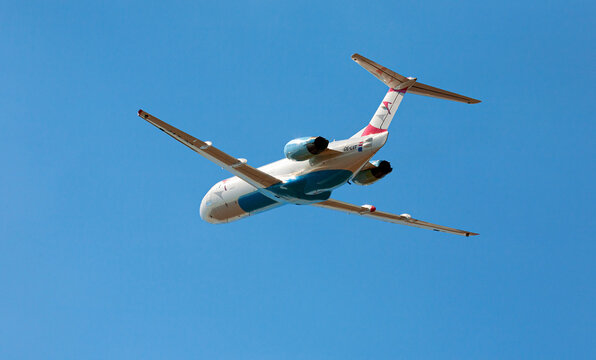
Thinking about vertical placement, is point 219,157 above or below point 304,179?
below

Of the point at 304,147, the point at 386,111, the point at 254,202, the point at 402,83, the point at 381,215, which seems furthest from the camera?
the point at 381,215

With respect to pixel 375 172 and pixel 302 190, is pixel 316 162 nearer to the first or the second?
pixel 302 190

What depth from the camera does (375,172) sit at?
3691 cm

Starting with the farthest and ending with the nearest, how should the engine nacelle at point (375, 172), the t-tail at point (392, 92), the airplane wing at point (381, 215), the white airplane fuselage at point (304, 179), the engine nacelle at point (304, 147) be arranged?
the airplane wing at point (381, 215), the engine nacelle at point (375, 172), the t-tail at point (392, 92), the white airplane fuselage at point (304, 179), the engine nacelle at point (304, 147)

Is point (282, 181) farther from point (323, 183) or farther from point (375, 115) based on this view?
point (375, 115)

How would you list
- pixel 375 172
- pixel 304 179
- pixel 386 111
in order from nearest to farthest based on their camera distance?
pixel 304 179 < pixel 386 111 < pixel 375 172

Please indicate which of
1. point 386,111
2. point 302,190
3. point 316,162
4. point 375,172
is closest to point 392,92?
point 386,111

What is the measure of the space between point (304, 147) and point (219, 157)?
3.99 meters

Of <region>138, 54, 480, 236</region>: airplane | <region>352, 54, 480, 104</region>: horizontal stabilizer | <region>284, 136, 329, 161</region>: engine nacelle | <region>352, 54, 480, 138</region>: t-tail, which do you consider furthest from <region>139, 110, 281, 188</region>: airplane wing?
<region>352, 54, 480, 104</region>: horizontal stabilizer

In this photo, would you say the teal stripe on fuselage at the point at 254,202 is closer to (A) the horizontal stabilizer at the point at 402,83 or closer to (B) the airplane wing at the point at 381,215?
(B) the airplane wing at the point at 381,215

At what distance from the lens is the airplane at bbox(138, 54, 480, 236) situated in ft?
109

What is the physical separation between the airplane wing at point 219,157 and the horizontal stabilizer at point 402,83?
7.16 m

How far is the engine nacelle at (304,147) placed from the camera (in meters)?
33.2

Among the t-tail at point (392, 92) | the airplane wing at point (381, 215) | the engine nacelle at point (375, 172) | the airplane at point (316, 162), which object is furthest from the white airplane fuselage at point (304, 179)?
the airplane wing at point (381, 215)
